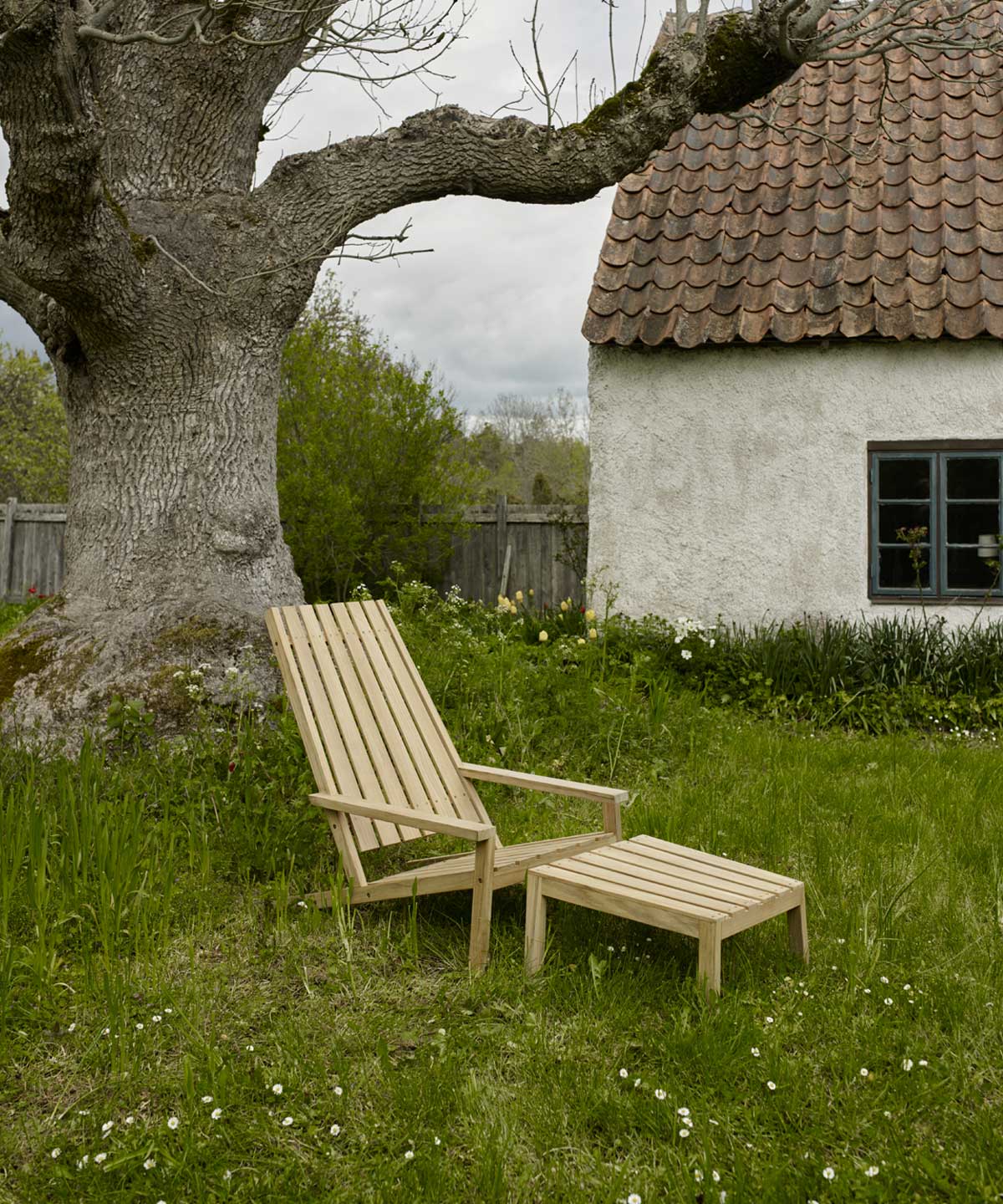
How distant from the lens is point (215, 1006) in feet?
10.7

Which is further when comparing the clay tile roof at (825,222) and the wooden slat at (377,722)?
the clay tile roof at (825,222)

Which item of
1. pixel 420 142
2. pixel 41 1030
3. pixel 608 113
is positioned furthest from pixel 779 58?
pixel 41 1030

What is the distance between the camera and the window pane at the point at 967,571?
869 centimetres

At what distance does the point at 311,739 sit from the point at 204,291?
108 inches

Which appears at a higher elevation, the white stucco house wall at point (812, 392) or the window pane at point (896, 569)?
the white stucco house wall at point (812, 392)

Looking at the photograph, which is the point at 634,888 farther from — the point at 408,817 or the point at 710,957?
the point at 408,817

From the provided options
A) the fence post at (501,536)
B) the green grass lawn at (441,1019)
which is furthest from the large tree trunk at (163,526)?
the fence post at (501,536)

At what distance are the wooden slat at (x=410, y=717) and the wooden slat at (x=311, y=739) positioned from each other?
0.46 meters

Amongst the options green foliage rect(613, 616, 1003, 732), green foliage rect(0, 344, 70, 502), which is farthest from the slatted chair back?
green foliage rect(0, 344, 70, 502)

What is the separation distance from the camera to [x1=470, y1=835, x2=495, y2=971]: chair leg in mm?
3451

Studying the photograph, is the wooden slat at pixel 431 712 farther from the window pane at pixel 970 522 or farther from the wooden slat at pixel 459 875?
the window pane at pixel 970 522

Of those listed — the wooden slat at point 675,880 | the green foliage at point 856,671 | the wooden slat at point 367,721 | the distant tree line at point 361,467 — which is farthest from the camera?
the distant tree line at point 361,467

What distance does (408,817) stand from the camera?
11.6 feet

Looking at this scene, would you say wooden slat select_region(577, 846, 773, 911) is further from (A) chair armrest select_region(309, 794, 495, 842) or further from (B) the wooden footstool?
(A) chair armrest select_region(309, 794, 495, 842)
